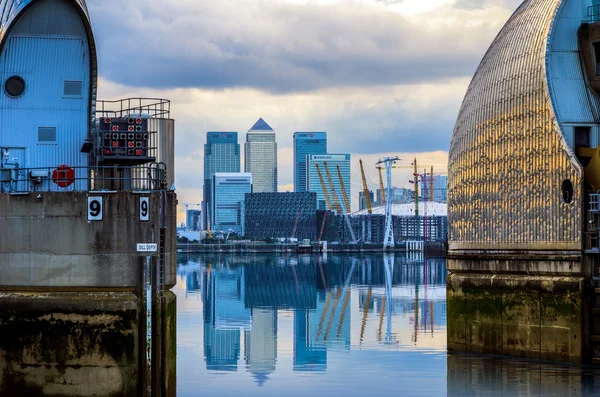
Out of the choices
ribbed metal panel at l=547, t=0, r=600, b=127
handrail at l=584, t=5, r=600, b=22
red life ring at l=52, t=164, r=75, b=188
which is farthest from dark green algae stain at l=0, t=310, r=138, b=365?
handrail at l=584, t=5, r=600, b=22

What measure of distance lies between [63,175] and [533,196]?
729 inches

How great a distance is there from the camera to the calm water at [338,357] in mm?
40500

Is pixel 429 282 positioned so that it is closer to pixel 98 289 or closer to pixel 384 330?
pixel 384 330

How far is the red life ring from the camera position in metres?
35.9

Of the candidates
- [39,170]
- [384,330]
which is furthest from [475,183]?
[39,170]

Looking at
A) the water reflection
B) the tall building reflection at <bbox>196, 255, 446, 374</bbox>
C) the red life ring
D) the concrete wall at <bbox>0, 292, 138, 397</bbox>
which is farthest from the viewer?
the tall building reflection at <bbox>196, 255, 446, 374</bbox>

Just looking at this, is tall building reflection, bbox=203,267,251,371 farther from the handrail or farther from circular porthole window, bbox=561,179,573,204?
the handrail

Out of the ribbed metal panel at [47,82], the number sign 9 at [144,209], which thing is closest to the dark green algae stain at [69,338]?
the number sign 9 at [144,209]

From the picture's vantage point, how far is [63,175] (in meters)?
36.1

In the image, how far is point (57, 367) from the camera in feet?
106

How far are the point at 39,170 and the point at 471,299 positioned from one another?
19966 mm

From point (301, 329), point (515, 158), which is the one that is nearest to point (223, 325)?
point (301, 329)

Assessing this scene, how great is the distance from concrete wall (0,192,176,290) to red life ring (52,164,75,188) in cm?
239

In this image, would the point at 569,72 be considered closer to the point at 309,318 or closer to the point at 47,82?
the point at 47,82
